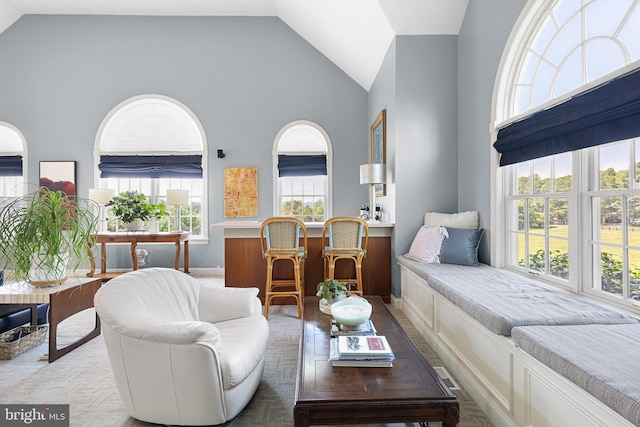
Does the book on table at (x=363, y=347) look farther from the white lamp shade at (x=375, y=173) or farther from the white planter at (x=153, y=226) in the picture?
the white planter at (x=153, y=226)

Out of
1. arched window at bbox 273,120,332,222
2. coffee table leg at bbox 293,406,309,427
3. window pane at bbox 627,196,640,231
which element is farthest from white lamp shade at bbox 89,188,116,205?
window pane at bbox 627,196,640,231

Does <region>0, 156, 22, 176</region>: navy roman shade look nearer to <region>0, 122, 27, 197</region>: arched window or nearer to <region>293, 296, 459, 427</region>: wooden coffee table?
<region>0, 122, 27, 197</region>: arched window

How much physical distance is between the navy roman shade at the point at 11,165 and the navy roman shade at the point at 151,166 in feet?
4.62

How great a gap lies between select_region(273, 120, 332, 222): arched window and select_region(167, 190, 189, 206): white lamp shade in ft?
4.86

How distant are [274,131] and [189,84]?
1.67m

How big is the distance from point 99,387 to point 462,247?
3.21 m

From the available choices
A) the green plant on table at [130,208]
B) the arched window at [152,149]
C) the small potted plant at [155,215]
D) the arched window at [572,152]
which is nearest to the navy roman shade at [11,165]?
the arched window at [152,149]

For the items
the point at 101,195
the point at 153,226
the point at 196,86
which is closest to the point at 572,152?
the point at 153,226

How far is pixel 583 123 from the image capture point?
7.37 ft

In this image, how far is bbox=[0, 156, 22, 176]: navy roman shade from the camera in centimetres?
634

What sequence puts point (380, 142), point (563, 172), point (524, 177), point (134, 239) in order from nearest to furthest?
1. point (563, 172)
2. point (524, 177)
3. point (380, 142)
4. point (134, 239)

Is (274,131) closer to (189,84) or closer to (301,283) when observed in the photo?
(189,84)

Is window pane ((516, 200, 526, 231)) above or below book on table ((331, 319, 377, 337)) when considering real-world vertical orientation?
above

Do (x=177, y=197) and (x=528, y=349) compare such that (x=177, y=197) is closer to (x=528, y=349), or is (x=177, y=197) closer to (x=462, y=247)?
(x=462, y=247)
